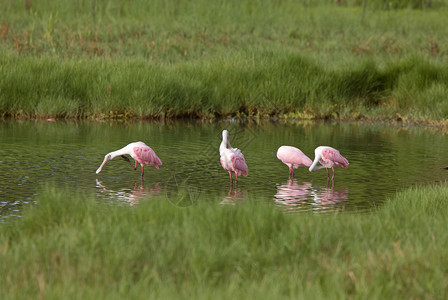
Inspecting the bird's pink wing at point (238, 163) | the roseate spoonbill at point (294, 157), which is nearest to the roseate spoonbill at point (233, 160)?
the bird's pink wing at point (238, 163)

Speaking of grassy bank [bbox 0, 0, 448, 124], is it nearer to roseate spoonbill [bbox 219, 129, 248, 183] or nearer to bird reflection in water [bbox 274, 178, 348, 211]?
roseate spoonbill [bbox 219, 129, 248, 183]

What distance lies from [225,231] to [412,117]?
1325 centimetres

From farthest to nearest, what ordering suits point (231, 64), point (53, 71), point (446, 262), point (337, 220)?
point (231, 64) → point (53, 71) → point (337, 220) → point (446, 262)

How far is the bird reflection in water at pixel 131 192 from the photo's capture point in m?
9.45

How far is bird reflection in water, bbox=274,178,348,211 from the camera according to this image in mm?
9211

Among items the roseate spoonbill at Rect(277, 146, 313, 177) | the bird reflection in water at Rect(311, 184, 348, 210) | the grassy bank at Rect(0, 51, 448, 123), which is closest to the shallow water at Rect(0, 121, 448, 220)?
the bird reflection in water at Rect(311, 184, 348, 210)

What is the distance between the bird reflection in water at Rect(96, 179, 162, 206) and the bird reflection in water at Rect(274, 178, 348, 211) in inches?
63.1

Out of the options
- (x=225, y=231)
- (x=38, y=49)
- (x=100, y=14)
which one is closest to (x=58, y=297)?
(x=225, y=231)

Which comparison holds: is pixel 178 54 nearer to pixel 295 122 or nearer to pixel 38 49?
pixel 38 49

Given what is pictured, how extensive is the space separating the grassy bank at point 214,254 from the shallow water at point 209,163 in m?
1.21

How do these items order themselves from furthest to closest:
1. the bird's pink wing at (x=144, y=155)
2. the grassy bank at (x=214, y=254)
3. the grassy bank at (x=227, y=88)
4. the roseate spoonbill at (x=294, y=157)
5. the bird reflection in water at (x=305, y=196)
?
the grassy bank at (x=227, y=88), the roseate spoonbill at (x=294, y=157), the bird's pink wing at (x=144, y=155), the bird reflection in water at (x=305, y=196), the grassy bank at (x=214, y=254)

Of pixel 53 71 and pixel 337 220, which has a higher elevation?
pixel 53 71

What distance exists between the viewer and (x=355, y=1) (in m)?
37.5

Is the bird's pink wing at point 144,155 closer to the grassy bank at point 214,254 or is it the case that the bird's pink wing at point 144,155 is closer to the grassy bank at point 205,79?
the grassy bank at point 214,254
